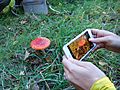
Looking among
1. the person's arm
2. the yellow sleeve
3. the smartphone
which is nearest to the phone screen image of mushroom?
the smartphone

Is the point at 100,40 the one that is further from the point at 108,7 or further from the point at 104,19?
the point at 108,7

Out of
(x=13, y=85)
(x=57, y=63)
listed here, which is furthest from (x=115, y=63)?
(x=13, y=85)

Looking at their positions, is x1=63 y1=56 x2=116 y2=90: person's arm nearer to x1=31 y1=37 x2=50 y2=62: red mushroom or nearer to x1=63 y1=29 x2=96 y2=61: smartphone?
x1=63 y1=29 x2=96 y2=61: smartphone

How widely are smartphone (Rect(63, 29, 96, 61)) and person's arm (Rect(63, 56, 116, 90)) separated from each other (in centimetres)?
18

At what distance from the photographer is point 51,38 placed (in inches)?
86.6

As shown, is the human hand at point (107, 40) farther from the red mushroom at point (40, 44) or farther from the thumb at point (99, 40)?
→ the red mushroom at point (40, 44)

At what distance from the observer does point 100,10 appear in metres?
2.61

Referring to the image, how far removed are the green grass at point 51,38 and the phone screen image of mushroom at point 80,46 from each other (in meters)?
0.35

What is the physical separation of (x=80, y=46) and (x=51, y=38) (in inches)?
27.0

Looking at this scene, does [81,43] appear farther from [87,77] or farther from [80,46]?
[87,77]

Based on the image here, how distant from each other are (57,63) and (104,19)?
2.48 ft

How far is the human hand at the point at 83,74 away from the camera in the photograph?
3.96ft

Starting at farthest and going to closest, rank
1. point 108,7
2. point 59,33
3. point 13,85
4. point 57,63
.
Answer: point 108,7, point 59,33, point 57,63, point 13,85

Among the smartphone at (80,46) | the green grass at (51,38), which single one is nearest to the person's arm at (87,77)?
the smartphone at (80,46)
